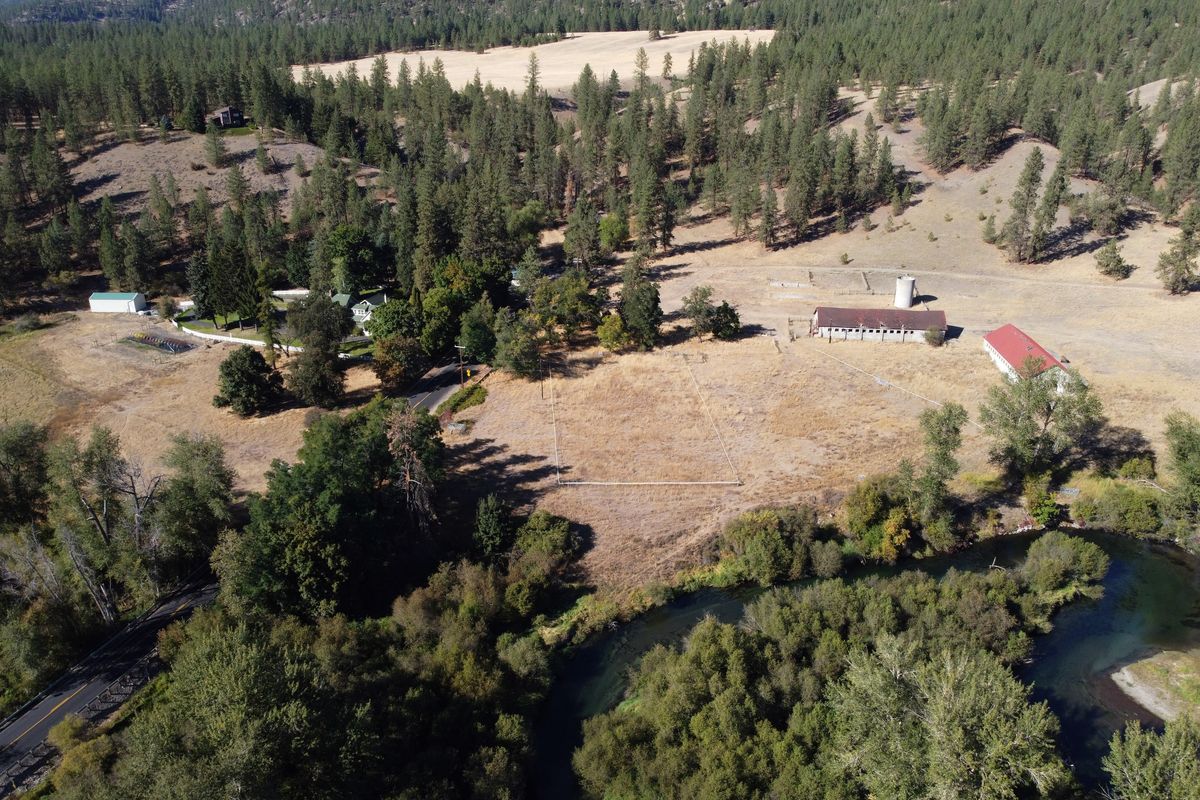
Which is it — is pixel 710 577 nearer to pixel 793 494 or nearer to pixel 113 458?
pixel 793 494

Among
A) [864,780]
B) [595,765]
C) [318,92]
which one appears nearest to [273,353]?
[595,765]

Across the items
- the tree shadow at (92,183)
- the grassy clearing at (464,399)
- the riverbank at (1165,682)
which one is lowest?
the riverbank at (1165,682)

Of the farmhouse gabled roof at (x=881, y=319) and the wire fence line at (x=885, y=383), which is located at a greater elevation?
the farmhouse gabled roof at (x=881, y=319)

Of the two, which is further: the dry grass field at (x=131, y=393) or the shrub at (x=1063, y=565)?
the dry grass field at (x=131, y=393)

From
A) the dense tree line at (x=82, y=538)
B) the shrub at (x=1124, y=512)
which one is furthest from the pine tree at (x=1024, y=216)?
the dense tree line at (x=82, y=538)

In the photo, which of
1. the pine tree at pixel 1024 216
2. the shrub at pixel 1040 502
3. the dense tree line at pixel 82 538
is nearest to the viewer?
the dense tree line at pixel 82 538

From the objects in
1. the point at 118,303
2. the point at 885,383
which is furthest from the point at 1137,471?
the point at 118,303

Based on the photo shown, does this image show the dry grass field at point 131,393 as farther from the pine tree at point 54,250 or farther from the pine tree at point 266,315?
the pine tree at point 54,250

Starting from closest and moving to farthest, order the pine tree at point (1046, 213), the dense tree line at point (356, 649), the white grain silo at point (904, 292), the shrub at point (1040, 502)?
the dense tree line at point (356, 649)
the shrub at point (1040, 502)
the white grain silo at point (904, 292)
the pine tree at point (1046, 213)
